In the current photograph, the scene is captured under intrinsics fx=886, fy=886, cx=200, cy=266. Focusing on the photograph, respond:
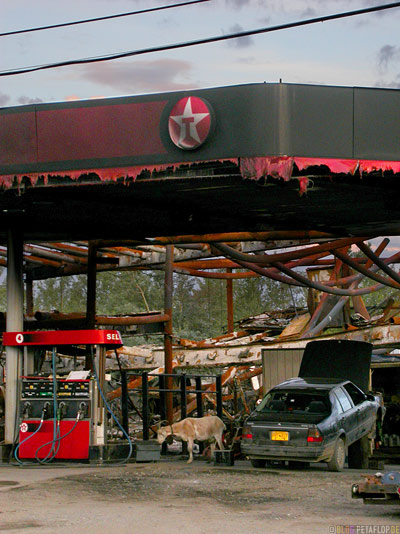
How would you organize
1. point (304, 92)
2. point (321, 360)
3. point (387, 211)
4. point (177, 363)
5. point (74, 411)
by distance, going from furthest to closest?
point (177, 363)
point (321, 360)
point (387, 211)
point (74, 411)
point (304, 92)

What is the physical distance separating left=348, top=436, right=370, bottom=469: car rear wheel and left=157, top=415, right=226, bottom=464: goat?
283cm

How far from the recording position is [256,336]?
40.3 m

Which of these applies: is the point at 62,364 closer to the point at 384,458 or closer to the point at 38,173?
the point at 384,458

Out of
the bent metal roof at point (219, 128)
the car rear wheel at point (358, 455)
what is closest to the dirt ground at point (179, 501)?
the car rear wheel at point (358, 455)

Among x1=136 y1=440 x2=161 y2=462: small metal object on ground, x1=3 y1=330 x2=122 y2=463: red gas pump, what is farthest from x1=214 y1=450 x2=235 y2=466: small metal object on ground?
x1=3 y1=330 x2=122 y2=463: red gas pump

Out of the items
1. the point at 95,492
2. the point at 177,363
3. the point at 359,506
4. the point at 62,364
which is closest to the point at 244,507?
the point at 359,506

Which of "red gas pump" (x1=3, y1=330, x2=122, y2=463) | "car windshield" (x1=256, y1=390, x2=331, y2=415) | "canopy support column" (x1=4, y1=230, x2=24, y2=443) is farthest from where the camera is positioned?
"canopy support column" (x1=4, y1=230, x2=24, y2=443)

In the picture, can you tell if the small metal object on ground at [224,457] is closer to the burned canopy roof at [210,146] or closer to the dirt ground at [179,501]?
the dirt ground at [179,501]

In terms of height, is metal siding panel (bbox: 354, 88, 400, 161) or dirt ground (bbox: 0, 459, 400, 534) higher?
metal siding panel (bbox: 354, 88, 400, 161)

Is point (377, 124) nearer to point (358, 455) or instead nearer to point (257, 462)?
point (257, 462)

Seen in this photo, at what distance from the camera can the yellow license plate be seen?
1704cm

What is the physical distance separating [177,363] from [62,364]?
573cm

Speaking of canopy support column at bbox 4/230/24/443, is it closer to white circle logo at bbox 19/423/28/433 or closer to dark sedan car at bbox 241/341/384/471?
white circle logo at bbox 19/423/28/433

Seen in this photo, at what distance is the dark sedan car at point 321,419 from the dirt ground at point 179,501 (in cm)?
51
